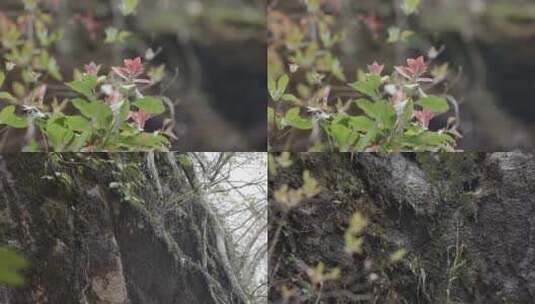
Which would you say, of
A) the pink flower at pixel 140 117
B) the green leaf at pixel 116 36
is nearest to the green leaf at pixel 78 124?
the pink flower at pixel 140 117

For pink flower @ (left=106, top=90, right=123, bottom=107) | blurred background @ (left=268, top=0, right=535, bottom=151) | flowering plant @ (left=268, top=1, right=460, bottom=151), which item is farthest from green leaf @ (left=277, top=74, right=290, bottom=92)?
pink flower @ (left=106, top=90, right=123, bottom=107)

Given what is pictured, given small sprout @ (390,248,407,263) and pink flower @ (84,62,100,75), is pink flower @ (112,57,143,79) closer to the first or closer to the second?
pink flower @ (84,62,100,75)

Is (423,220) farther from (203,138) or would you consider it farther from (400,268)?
(203,138)

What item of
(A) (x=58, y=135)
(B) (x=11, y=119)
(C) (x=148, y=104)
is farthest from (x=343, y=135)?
(B) (x=11, y=119)

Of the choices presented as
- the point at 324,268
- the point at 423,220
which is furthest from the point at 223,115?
the point at 423,220

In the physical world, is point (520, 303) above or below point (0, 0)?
below

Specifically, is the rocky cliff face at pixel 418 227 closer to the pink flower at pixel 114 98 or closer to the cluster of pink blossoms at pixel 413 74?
the cluster of pink blossoms at pixel 413 74
